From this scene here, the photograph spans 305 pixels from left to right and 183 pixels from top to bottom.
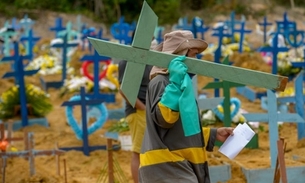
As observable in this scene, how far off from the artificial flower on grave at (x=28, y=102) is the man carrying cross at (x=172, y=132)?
7184mm

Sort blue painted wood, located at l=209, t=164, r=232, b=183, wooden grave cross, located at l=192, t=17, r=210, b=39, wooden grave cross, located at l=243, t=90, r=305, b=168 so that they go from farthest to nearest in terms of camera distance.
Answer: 1. wooden grave cross, located at l=192, t=17, r=210, b=39
2. blue painted wood, located at l=209, t=164, r=232, b=183
3. wooden grave cross, located at l=243, t=90, r=305, b=168

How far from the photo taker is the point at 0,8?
31.1 m

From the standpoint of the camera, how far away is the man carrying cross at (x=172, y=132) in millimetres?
4289

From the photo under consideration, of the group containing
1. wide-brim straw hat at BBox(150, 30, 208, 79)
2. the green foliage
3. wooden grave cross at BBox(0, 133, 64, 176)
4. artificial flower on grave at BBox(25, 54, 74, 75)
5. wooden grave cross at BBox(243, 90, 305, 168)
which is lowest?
wooden grave cross at BBox(0, 133, 64, 176)

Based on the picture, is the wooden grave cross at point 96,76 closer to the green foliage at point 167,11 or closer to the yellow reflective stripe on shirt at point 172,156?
the yellow reflective stripe on shirt at point 172,156

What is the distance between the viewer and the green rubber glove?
4262 mm

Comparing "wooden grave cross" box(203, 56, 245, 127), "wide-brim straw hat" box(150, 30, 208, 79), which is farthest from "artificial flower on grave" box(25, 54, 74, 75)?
"wide-brim straw hat" box(150, 30, 208, 79)

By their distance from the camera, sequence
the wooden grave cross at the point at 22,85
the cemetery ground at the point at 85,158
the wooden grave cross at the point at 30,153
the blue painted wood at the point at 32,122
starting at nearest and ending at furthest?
the wooden grave cross at the point at 30,153, the cemetery ground at the point at 85,158, the wooden grave cross at the point at 22,85, the blue painted wood at the point at 32,122

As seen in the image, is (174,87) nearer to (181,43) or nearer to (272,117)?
(181,43)

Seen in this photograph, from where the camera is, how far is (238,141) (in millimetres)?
4625

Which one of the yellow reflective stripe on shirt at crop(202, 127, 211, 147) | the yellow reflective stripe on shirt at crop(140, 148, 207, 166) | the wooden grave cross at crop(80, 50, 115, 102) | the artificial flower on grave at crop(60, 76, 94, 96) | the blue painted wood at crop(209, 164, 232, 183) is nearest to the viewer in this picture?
the yellow reflective stripe on shirt at crop(140, 148, 207, 166)

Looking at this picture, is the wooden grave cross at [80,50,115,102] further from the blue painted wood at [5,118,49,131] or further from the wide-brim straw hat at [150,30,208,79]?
the wide-brim straw hat at [150,30,208,79]

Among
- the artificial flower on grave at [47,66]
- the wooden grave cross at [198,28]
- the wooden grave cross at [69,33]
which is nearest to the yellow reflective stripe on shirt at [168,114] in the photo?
the wooden grave cross at [198,28]

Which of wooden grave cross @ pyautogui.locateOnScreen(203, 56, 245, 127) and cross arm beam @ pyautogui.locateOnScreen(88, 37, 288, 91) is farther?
wooden grave cross @ pyautogui.locateOnScreen(203, 56, 245, 127)
